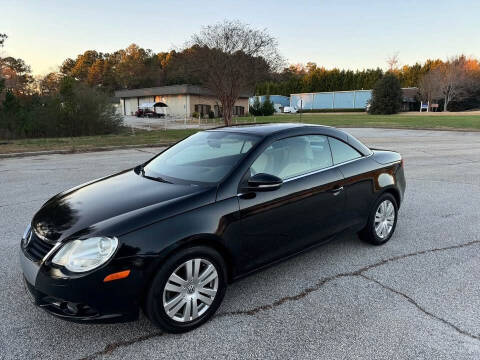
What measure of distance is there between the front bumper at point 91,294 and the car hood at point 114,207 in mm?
254

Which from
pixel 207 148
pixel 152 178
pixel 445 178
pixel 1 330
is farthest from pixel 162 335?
pixel 445 178

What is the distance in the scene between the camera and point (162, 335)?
2688 mm

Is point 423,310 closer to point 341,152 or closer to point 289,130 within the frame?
point 341,152

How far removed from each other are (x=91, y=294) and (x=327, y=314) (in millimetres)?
1827

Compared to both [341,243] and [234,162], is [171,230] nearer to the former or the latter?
[234,162]

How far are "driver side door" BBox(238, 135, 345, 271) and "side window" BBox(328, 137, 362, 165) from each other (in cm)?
9

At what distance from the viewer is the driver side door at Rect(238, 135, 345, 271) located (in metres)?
3.05

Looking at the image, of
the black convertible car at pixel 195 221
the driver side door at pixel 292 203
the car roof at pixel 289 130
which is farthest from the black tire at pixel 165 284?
the car roof at pixel 289 130

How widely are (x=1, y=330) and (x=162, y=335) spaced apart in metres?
1.22

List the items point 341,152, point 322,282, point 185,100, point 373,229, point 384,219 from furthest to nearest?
point 185,100 < point 384,219 < point 373,229 < point 341,152 < point 322,282

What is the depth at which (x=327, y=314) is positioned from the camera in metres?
2.96

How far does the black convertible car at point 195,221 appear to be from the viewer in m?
2.42

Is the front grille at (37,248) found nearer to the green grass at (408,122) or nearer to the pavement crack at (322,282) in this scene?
the pavement crack at (322,282)

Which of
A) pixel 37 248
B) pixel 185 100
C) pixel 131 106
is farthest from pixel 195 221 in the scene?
pixel 131 106
